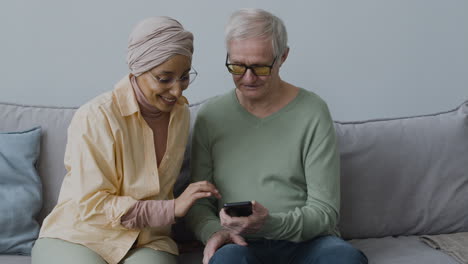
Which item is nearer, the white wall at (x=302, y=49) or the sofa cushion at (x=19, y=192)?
the sofa cushion at (x=19, y=192)

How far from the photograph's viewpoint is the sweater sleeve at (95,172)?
1905 mm

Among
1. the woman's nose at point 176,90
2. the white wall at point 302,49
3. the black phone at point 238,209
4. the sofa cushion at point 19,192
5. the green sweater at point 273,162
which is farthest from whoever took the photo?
the white wall at point 302,49

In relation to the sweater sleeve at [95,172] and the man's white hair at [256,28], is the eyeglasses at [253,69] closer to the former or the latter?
the man's white hair at [256,28]

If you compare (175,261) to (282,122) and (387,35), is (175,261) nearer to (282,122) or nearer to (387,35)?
(282,122)

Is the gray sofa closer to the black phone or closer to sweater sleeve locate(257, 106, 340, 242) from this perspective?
sweater sleeve locate(257, 106, 340, 242)

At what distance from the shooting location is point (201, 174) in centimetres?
219

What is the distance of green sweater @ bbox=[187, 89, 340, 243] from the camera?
6.81ft

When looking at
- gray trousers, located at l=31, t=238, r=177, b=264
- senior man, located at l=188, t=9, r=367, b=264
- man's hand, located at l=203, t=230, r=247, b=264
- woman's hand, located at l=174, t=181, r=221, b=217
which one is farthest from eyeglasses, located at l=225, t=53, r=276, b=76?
gray trousers, located at l=31, t=238, r=177, b=264

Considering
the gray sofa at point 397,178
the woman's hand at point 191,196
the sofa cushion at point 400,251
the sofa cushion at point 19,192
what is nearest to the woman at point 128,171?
the woman's hand at point 191,196

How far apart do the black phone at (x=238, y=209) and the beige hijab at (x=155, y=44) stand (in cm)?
48

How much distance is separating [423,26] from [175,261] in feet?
5.13

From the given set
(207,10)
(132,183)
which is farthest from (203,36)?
(132,183)

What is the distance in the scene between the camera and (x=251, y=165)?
2154 millimetres

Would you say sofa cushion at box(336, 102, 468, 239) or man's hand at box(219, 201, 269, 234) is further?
sofa cushion at box(336, 102, 468, 239)
